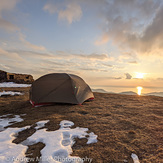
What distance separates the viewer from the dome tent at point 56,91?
6.79 m

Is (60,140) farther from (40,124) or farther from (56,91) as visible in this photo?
(56,91)

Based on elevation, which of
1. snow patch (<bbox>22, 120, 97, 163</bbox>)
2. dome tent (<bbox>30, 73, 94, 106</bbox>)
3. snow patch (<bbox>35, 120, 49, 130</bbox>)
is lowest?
snow patch (<bbox>35, 120, 49, 130</bbox>)

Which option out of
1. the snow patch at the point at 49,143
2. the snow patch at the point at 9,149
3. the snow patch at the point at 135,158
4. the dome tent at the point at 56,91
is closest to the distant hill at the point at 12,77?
the dome tent at the point at 56,91

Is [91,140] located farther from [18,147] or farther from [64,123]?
[18,147]

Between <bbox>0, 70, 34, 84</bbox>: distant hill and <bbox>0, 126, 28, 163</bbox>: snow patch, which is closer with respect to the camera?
<bbox>0, 126, 28, 163</bbox>: snow patch

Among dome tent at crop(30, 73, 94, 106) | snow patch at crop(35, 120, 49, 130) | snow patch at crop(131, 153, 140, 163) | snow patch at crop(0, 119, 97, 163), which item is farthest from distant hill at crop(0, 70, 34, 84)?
snow patch at crop(131, 153, 140, 163)

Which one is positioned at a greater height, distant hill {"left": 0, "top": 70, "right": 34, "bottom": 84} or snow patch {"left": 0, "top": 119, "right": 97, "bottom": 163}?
distant hill {"left": 0, "top": 70, "right": 34, "bottom": 84}

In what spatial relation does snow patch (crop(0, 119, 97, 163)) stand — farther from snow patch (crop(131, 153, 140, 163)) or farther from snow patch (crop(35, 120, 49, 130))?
snow patch (crop(131, 153, 140, 163))

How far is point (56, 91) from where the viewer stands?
7039 mm

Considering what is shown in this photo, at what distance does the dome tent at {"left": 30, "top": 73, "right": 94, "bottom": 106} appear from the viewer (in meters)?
6.79

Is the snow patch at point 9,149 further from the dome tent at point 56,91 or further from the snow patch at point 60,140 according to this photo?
the dome tent at point 56,91

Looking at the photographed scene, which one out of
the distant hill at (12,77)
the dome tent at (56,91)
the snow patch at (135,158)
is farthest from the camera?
the distant hill at (12,77)

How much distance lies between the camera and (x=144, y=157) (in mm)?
2295

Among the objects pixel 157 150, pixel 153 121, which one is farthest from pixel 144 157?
pixel 153 121
